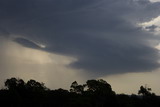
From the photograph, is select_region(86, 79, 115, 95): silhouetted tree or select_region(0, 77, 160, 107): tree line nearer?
select_region(0, 77, 160, 107): tree line

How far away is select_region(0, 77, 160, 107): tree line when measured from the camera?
121m

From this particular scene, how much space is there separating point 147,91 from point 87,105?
5622 centimetres

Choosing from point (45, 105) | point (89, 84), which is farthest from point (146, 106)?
point (45, 105)

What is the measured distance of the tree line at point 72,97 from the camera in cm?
12102

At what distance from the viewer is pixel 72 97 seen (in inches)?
5374

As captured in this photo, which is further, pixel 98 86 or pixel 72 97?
pixel 98 86

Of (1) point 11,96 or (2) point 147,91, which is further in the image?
(2) point 147,91

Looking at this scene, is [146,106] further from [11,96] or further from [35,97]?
[11,96]

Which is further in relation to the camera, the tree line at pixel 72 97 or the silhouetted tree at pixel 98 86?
the silhouetted tree at pixel 98 86

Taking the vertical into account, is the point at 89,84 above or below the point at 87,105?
above

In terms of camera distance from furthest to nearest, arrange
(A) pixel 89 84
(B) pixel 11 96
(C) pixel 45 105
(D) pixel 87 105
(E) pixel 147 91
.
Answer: (E) pixel 147 91 → (A) pixel 89 84 → (C) pixel 45 105 → (D) pixel 87 105 → (B) pixel 11 96

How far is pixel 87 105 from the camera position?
4902 inches

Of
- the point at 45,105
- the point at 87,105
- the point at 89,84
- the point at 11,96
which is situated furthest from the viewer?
the point at 89,84

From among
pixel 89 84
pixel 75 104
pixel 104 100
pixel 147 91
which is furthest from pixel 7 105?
pixel 147 91
